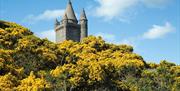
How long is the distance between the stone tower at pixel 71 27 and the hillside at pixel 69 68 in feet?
237

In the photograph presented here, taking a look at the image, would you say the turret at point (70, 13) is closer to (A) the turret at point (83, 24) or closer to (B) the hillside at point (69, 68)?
Answer: (A) the turret at point (83, 24)

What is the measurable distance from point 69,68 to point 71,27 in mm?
84981

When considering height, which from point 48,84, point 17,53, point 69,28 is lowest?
point 48,84

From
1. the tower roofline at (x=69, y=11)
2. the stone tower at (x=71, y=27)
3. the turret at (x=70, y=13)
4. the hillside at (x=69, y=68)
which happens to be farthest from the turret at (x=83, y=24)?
the hillside at (x=69, y=68)

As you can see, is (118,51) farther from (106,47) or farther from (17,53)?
(17,53)

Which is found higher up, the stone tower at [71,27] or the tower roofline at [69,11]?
the tower roofline at [69,11]

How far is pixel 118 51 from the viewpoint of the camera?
61906 millimetres

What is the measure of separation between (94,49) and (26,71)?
1339cm

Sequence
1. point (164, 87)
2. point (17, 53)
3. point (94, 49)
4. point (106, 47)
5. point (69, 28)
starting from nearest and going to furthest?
point (17, 53) < point (164, 87) < point (94, 49) < point (106, 47) < point (69, 28)

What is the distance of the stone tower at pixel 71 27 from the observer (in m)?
133

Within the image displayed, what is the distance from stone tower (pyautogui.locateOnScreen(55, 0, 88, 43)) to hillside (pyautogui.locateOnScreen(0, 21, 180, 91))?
7229 cm

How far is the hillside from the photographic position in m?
45.5

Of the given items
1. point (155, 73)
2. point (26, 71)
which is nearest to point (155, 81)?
point (155, 73)

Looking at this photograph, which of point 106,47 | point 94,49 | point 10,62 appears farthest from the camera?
point 106,47
